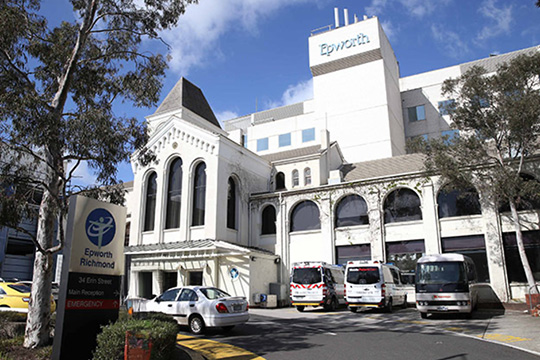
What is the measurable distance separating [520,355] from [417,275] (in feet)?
28.2

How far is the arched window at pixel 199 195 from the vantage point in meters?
29.4

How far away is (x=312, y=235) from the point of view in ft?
95.1

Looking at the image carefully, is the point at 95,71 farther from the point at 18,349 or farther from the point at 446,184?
the point at 446,184

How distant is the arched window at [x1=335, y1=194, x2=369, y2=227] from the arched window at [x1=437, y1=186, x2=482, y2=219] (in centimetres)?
476

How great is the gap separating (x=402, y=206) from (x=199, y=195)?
1403cm

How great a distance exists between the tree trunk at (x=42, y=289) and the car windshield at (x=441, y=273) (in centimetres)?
1432

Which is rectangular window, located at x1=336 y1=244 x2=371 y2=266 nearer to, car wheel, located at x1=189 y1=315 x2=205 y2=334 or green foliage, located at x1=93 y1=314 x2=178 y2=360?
car wheel, located at x1=189 y1=315 x2=205 y2=334

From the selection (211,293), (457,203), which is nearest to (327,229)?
(457,203)

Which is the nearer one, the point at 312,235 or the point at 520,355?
the point at 520,355

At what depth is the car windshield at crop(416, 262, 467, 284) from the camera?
56.9 feet

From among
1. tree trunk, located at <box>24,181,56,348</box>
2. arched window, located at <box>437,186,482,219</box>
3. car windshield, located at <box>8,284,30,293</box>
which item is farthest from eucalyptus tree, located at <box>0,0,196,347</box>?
arched window, located at <box>437,186,482,219</box>

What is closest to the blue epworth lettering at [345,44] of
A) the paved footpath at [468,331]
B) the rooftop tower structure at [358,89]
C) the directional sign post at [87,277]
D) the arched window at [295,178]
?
the rooftop tower structure at [358,89]

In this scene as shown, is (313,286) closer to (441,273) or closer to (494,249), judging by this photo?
(441,273)

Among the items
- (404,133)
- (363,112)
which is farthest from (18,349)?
(404,133)
